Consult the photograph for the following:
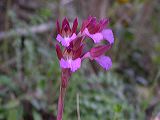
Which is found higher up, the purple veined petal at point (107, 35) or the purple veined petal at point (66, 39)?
the purple veined petal at point (107, 35)

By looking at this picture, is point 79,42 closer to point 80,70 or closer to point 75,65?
point 75,65

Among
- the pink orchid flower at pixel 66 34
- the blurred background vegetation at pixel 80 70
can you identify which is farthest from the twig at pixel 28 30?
the pink orchid flower at pixel 66 34

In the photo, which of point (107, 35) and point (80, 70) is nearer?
point (107, 35)

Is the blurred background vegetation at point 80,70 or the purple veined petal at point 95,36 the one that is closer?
the purple veined petal at point 95,36

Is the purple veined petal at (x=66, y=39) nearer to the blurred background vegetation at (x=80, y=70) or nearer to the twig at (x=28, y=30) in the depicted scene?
the blurred background vegetation at (x=80, y=70)

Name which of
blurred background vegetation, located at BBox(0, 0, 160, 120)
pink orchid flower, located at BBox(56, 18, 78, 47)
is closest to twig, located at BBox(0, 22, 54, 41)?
blurred background vegetation, located at BBox(0, 0, 160, 120)

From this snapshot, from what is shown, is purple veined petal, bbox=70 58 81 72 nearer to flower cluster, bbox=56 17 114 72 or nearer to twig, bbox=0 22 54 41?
flower cluster, bbox=56 17 114 72

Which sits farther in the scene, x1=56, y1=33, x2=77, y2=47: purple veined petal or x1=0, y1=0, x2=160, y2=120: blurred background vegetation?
x1=0, y1=0, x2=160, y2=120: blurred background vegetation

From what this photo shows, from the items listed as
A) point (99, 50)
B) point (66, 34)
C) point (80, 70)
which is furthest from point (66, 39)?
point (80, 70)
